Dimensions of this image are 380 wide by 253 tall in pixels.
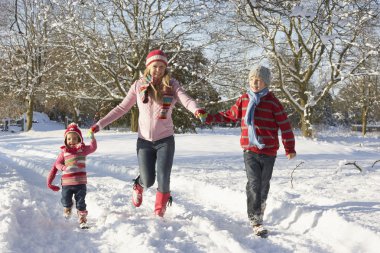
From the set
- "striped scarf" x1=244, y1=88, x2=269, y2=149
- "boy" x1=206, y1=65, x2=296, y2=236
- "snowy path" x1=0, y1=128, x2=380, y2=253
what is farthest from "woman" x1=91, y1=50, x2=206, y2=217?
"striped scarf" x1=244, y1=88, x2=269, y2=149

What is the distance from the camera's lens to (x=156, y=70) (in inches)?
179

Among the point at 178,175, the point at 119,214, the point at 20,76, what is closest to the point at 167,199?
the point at 119,214

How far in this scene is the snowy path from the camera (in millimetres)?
3580

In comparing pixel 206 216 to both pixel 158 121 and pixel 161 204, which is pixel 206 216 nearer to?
pixel 161 204

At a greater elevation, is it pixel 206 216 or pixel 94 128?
pixel 94 128

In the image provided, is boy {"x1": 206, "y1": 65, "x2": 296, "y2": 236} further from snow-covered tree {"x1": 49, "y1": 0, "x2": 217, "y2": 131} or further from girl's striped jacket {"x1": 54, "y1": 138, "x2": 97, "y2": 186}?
snow-covered tree {"x1": 49, "y1": 0, "x2": 217, "y2": 131}

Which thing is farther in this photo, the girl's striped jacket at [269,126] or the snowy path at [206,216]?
the girl's striped jacket at [269,126]

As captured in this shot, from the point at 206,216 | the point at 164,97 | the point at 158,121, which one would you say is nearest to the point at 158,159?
the point at 158,121

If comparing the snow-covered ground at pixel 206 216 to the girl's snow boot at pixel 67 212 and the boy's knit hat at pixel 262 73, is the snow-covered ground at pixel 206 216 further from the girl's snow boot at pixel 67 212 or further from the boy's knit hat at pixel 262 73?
the boy's knit hat at pixel 262 73

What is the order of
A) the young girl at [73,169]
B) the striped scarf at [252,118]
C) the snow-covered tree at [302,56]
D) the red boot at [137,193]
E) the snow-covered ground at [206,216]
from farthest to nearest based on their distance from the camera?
1. the snow-covered tree at [302,56]
2. the red boot at [137,193]
3. the young girl at [73,169]
4. the striped scarf at [252,118]
5. the snow-covered ground at [206,216]

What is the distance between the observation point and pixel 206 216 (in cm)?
473

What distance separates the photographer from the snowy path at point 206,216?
3.58 metres

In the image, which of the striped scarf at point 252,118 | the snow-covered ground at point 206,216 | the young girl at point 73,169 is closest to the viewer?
the snow-covered ground at point 206,216

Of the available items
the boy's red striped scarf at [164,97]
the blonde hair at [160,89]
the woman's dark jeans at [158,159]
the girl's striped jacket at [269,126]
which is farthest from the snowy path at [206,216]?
the blonde hair at [160,89]
